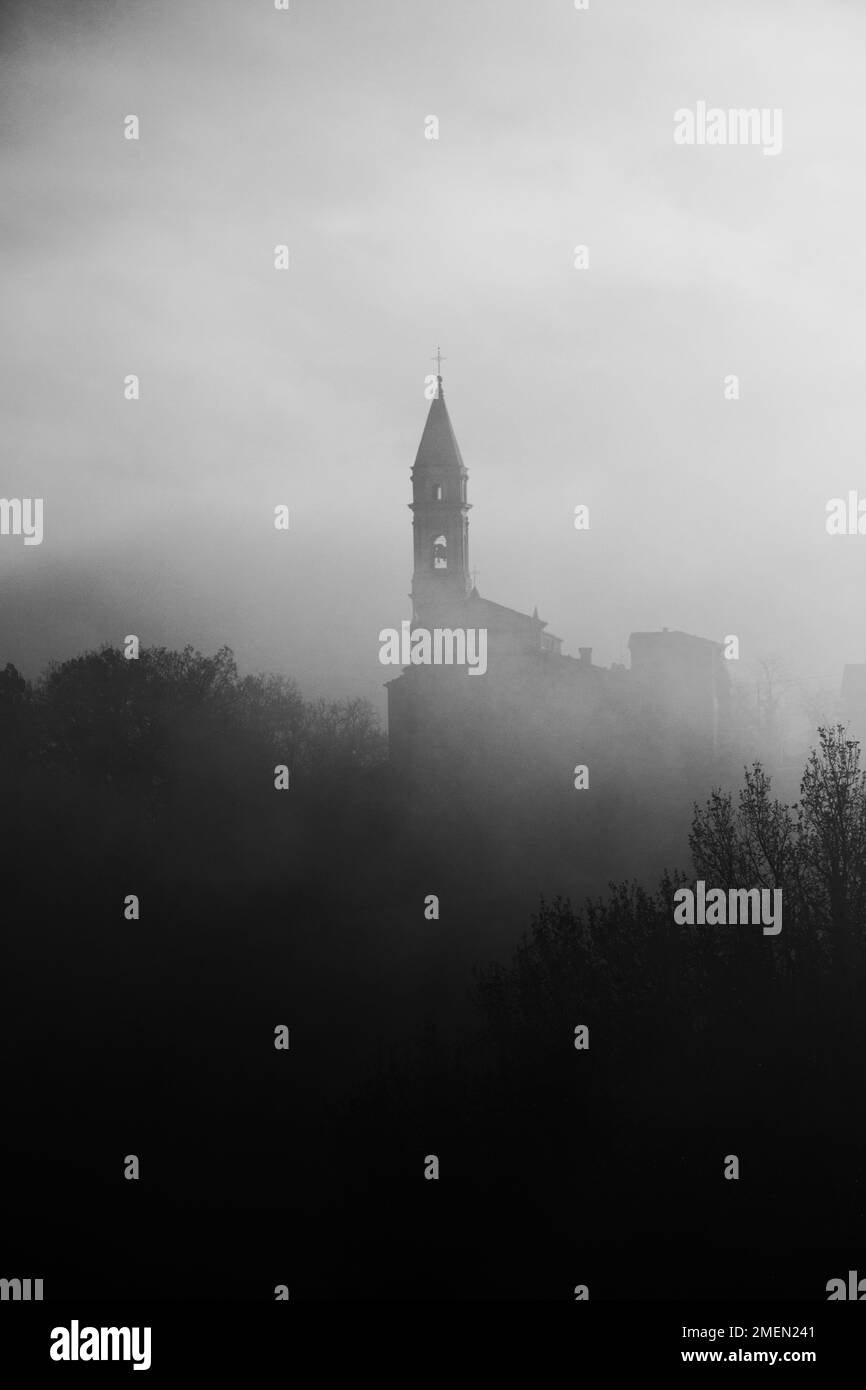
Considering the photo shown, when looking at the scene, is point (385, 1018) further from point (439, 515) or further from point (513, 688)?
point (439, 515)

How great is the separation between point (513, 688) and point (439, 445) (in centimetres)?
678

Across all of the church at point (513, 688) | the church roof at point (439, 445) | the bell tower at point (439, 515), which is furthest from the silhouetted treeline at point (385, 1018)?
the church roof at point (439, 445)

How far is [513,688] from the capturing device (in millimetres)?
29953

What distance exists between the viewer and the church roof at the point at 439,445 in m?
31.9

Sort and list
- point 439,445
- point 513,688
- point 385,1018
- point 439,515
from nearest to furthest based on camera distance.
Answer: point 385,1018, point 513,688, point 439,515, point 439,445

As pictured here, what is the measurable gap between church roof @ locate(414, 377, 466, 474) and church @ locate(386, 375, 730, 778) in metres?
0.04

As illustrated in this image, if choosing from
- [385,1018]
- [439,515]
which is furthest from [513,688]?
[385,1018]

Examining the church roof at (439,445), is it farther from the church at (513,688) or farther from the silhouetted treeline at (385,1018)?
the silhouetted treeline at (385,1018)

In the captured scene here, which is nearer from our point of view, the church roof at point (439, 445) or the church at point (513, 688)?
the church at point (513, 688)

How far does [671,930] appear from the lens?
53.3 feet

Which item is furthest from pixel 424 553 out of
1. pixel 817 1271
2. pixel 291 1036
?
pixel 817 1271

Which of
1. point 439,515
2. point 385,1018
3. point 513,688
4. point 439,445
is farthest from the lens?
point 439,445

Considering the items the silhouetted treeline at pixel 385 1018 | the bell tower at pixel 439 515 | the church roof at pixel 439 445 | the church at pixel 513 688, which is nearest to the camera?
the silhouetted treeline at pixel 385 1018

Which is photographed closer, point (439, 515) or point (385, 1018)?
point (385, 1018)
